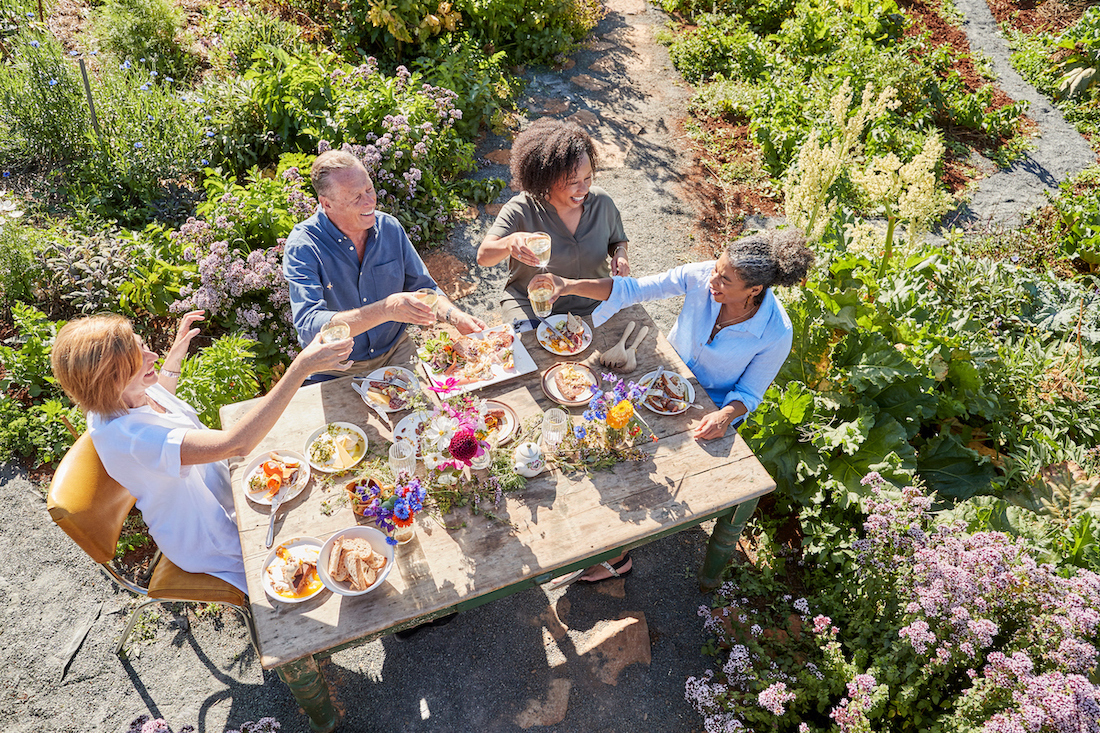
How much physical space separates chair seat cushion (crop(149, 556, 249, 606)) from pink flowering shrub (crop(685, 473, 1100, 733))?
2301mm

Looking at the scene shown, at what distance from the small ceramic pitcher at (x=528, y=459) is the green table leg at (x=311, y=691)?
1136mm

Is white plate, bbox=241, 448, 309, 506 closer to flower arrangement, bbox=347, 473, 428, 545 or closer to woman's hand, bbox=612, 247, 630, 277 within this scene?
flower arrangement, bbox=347, 473, 428, 545

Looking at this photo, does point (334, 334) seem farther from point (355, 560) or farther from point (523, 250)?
point (523, 250)

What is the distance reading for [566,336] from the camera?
3340mm

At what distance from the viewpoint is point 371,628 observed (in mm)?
2293

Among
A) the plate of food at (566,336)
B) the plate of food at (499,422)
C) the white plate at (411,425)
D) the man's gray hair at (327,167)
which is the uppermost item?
the man's gray hair at (327,167)

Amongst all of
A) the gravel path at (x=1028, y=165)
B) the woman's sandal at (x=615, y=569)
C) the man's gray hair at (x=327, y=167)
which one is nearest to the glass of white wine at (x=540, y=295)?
the man's gray hair at (x=327, y=167)

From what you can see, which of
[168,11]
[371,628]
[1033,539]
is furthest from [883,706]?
[168,11]

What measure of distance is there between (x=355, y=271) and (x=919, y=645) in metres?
3.23

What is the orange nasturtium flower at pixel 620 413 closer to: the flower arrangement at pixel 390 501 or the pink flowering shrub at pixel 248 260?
the flower arrangement at pixel 390 501

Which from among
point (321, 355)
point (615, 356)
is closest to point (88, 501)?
point (321, 355)

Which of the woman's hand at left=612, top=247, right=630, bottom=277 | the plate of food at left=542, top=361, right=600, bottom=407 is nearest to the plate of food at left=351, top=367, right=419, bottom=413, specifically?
the plate of food at left=542, top=361, right=600, bottom=407

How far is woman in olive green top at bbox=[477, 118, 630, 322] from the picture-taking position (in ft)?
11.1

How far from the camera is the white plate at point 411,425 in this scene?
9.28ft
